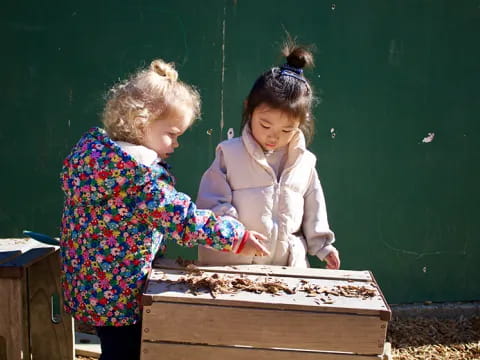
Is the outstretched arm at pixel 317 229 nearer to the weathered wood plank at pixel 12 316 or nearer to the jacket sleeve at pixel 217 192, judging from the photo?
the jacket sleeve at pixel 217 192

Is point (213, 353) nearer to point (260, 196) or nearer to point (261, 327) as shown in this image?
point (261, 327)

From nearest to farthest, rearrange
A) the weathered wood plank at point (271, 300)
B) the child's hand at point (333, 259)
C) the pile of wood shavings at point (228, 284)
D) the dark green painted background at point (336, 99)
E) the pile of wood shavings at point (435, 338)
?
the weathered wood plank at point (271, 300) → the pile of wood shavings at point (228, 284) → the child's hand at point (333, 259) → the dark green painted background at point (336, 99) → the pile of wood shavings at point (435, 338)

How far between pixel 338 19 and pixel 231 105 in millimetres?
958

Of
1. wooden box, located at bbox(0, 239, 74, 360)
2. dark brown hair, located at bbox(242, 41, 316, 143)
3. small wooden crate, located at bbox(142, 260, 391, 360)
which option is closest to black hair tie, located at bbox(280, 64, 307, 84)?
dark brown hair, located at bbox(242, 41, 316, 143)

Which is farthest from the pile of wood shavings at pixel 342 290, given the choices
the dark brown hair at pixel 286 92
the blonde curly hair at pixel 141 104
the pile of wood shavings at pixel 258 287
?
the blonde curly hair at pixel 141 104

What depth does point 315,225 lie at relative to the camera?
108 inches

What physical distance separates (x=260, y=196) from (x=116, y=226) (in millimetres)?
708

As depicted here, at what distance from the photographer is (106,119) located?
2379mm

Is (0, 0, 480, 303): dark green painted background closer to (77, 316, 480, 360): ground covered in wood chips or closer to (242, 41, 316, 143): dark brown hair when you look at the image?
(77, 316, 480, 360): ground covered in wood chips

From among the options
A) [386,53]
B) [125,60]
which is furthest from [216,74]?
[386,53]

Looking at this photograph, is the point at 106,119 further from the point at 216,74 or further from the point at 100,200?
the point at 216,74

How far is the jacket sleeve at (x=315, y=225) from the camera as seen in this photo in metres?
2.73

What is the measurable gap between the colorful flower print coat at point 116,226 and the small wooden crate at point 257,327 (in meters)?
0.19

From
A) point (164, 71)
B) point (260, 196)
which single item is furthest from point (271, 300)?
point (164, 71)
